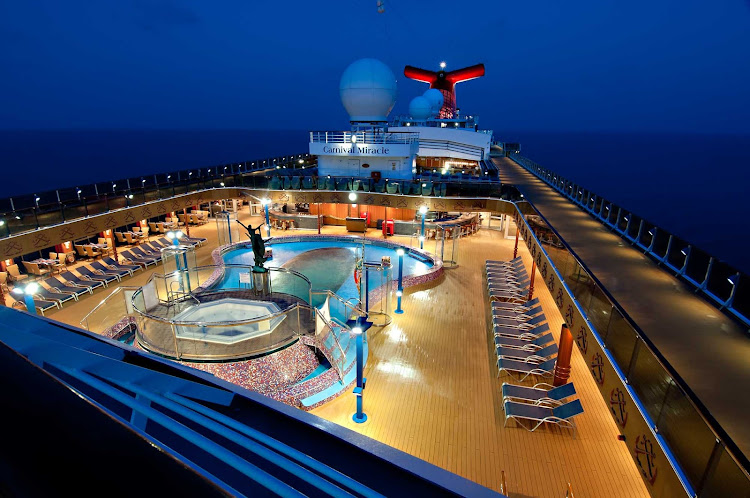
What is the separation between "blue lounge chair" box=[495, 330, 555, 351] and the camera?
982 centimetres

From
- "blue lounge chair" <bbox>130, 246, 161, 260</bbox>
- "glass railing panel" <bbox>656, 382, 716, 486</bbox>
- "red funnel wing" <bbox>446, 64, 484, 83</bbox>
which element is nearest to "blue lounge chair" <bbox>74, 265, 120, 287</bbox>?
"blue lounge chair" <bbox>130, 246, 161, 260</bbox>

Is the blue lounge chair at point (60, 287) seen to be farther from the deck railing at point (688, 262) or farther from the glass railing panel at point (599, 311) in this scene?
the deck railing at point (688, 262)

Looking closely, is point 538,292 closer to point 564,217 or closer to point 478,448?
point 564,217

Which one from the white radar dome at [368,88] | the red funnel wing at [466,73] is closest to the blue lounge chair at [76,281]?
the white radar dome at [368,88]

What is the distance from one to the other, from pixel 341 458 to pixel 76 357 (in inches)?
35.4

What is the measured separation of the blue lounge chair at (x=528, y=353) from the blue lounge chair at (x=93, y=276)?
13122mm

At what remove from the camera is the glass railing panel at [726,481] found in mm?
2824

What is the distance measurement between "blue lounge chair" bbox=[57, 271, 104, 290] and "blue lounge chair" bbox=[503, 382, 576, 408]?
529 inches

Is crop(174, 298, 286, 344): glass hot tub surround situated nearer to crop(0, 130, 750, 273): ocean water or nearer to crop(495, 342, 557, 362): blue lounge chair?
crop(495, 342, 557, 362): blue lounge chair

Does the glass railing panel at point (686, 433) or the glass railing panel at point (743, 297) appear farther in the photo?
the glass railing panel at point (743, 297)

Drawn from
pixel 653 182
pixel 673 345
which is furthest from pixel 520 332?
pixel 653 182

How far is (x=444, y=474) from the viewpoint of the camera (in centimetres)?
129

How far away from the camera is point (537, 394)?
812 centimetres

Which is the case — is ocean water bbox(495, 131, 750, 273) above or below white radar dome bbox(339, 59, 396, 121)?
below
